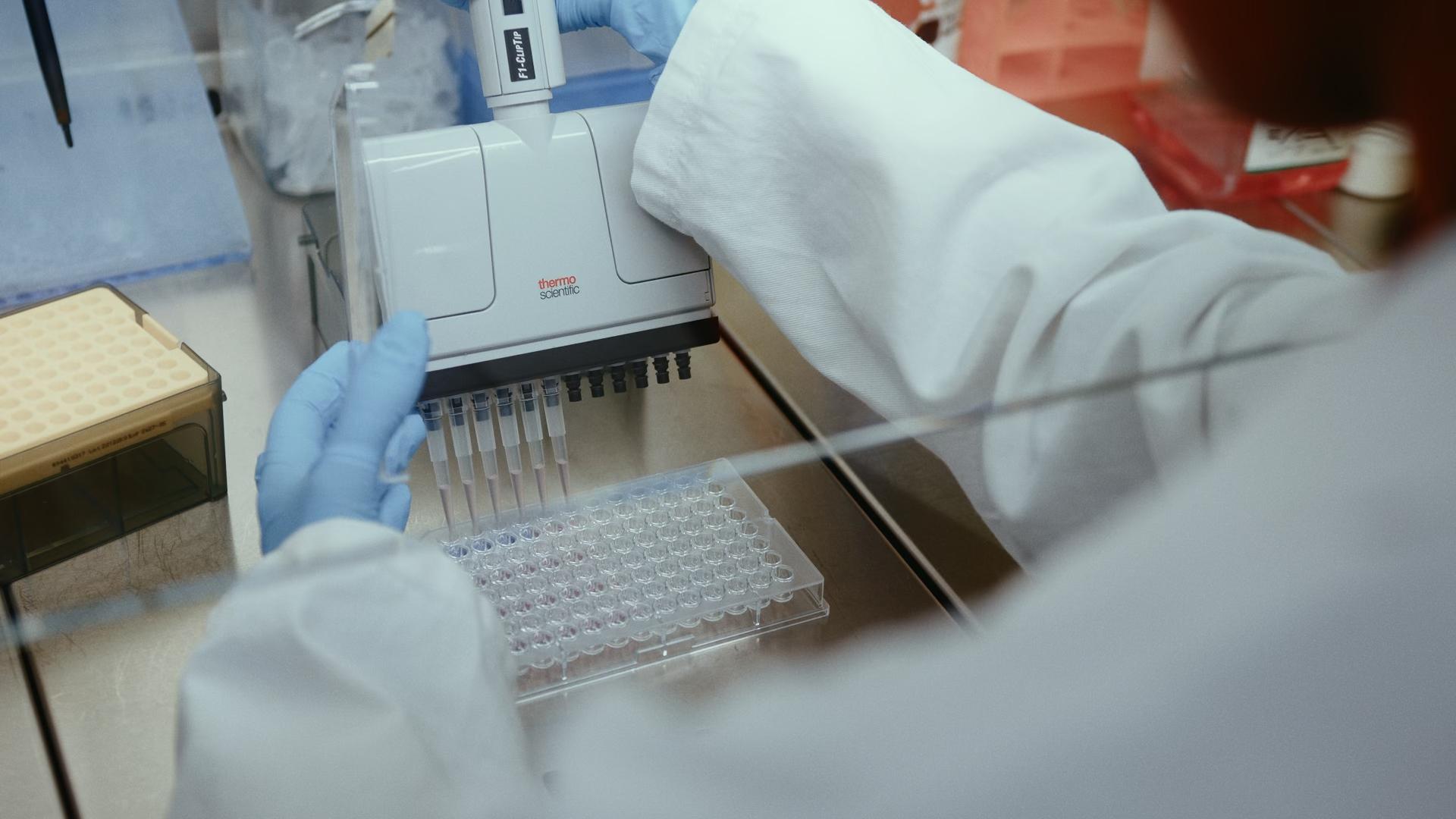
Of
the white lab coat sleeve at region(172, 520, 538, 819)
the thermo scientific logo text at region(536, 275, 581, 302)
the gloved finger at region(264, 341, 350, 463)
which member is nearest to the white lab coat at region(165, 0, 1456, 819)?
the white lab coat sleeve at region(172, 520, 538, 819)

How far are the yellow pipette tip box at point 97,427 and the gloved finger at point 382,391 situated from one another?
25 cm

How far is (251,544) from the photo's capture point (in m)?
0.60

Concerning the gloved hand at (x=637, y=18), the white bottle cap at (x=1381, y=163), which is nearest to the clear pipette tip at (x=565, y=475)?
the gloved hand at (x=637, y=18)

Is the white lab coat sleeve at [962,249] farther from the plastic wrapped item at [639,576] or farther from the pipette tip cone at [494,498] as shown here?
the pipette tip cone at [494,498]

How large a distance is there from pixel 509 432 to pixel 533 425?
29mm

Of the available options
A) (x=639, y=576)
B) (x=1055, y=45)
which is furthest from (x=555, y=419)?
(x=1055, y=45)

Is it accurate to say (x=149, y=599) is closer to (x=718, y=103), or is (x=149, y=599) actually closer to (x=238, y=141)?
(x=718, y=103)

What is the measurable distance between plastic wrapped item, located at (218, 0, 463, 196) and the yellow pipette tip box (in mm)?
355

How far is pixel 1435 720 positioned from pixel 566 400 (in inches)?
26.1

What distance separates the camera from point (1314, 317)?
393 mm

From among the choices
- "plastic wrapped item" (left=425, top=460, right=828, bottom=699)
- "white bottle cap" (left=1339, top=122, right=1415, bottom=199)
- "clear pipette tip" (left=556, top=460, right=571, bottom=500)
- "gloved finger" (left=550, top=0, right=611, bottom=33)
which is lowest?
"plastic wrapped item" (left=425, top=460, right=828, bottom=699)

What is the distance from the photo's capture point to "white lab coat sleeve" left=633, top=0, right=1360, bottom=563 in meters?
0.45

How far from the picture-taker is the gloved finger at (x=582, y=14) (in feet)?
3.10

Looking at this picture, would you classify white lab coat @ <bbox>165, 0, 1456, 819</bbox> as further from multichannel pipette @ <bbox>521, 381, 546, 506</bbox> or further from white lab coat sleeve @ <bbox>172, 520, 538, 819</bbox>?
multichannel pipette @ <bbox>521, 381, 546, 506</bbox>
